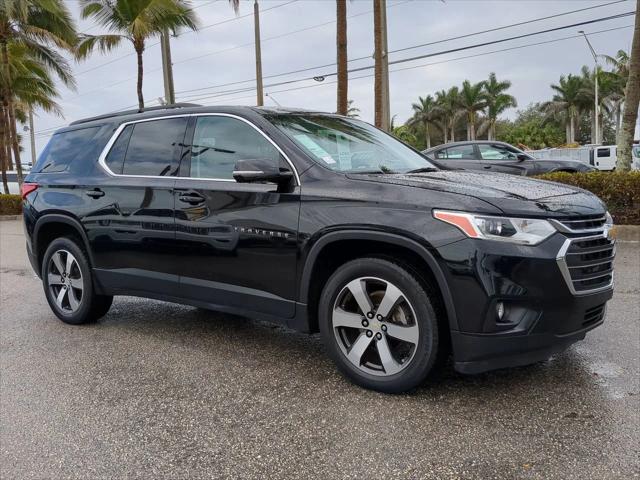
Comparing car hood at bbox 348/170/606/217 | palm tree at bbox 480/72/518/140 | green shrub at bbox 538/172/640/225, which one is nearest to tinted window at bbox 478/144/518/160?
green shrub at bbox 538/172/640/225

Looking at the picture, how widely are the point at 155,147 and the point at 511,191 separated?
2746 mm

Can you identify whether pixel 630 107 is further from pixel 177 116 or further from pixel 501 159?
pixel 177 116

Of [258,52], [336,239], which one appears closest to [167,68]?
[258,52]

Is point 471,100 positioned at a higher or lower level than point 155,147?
higher

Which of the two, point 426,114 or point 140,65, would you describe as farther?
point 426,114

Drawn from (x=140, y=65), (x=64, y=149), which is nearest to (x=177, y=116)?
(x=64, y=149)

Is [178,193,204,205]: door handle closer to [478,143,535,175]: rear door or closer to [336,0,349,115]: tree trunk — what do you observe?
[478,143,535,175]: rear door

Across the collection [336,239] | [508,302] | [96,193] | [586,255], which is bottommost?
[508,302]

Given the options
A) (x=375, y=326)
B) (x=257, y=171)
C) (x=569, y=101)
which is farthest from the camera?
(x=569, y=101)

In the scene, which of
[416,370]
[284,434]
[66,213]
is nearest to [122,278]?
[66,213]

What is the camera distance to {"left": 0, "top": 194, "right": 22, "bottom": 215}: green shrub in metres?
21.3

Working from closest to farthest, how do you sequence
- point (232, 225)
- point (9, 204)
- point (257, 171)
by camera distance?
point (257, 171) → point (232, 225) → point (9, 204)

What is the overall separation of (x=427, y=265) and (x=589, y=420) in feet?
3.75

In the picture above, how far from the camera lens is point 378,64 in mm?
16453
